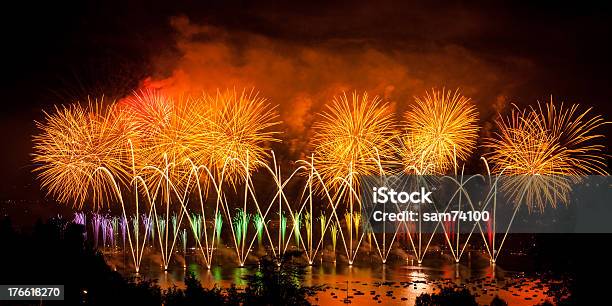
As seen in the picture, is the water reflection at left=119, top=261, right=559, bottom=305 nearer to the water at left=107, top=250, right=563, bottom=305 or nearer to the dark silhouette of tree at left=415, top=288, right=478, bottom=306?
the water at left=107, top=250, right=563, bottom=305

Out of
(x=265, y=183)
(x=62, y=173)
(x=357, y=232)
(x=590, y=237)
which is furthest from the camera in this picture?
(x=265, y=183)

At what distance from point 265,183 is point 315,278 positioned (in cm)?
2848

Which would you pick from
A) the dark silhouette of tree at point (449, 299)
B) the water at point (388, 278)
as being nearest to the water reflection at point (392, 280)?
the water at point (388, 278)

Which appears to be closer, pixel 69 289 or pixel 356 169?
pixel 69 289

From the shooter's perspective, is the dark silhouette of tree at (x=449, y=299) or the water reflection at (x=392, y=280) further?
the water reflection at (x=392, y=280)

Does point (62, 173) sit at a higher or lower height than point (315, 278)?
higher

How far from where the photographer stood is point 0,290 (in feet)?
65.8

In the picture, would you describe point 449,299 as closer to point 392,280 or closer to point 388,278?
point 392,280

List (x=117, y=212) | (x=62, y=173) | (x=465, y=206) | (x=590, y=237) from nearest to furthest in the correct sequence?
(x=590, y=237) < (x=62, y=173) < (x=465, y=206) < (x=117, y=212)

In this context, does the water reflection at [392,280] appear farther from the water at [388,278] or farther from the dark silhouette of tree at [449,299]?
the dark silhouette of tree at [449,299]

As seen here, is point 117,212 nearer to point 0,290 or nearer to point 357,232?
point 357,232

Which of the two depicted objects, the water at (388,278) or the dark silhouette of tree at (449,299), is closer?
the dark silhouette of tree at (449,299)

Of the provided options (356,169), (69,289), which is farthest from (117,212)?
(69,289)

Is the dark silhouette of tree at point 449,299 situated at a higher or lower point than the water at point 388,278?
higher
